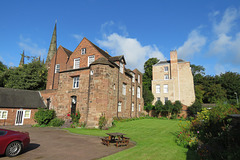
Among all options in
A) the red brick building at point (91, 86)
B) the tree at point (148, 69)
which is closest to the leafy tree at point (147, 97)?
the red brick building at point (91, 86)

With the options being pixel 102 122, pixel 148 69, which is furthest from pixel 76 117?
pixel 148 69

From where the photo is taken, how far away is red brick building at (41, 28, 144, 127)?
18492mm

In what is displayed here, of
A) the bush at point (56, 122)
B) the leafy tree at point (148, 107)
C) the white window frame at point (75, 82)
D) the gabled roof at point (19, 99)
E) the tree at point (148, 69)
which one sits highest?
the tree at point (148, 69)

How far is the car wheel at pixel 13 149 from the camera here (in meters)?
7.16

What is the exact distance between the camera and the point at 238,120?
646 centimetres

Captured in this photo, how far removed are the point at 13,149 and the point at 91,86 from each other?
1215 centimetres

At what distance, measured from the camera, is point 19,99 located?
77.5 ft

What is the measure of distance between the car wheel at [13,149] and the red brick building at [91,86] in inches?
412

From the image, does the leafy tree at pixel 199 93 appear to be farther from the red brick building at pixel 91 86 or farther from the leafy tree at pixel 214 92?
the red brick building at pixel 91 86

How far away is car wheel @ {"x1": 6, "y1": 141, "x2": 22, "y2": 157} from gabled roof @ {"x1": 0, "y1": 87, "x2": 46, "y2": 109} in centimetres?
1755

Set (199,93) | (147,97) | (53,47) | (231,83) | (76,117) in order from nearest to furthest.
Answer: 1. (76,117)
2. (147,97)
3. (199,93)
4. (231,83)
5. (53,47)

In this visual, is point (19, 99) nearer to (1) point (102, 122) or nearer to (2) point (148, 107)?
(1) point (102, 122)

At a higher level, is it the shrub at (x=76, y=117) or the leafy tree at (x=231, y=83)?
the leafy tree at (x=231, y=83)

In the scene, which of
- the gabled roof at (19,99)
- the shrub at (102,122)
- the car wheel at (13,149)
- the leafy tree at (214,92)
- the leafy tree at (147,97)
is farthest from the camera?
the leafy tree at (214,92)
